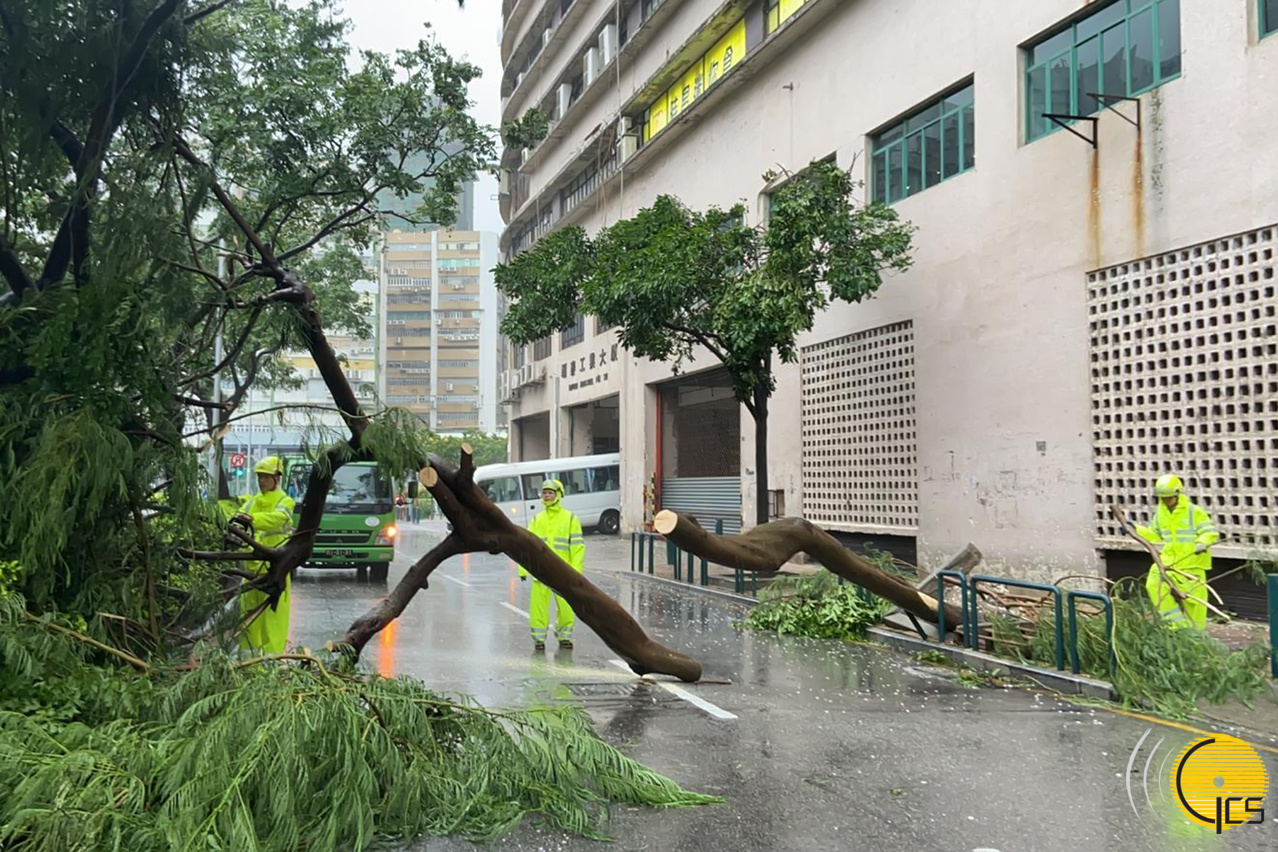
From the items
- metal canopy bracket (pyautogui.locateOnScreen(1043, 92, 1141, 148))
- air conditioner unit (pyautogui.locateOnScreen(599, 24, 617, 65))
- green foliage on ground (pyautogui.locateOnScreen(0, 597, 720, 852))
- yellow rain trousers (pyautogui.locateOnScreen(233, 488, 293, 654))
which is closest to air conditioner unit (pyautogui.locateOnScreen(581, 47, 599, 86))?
air conditioner unit (pyautogui.locateOnScreen(599, 24, 617, 65))

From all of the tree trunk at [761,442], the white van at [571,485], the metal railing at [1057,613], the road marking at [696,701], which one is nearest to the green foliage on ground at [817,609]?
the metal railing at [1057,613]

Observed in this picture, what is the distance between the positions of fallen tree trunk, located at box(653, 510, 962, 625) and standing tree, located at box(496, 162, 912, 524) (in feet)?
19.2

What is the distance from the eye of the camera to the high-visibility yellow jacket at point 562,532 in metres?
10.7

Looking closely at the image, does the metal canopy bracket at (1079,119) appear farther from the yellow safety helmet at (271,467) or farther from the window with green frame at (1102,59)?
the yellow safety helmet at (271,467)

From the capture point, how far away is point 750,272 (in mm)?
15805

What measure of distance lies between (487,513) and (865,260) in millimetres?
10163

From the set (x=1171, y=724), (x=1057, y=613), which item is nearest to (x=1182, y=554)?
(x=1057, y=613)

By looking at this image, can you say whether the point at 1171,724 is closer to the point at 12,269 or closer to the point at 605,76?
the point at 12,269

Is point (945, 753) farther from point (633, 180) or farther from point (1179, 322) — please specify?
point (633, 180)

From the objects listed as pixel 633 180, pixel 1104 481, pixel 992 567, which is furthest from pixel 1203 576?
pixel 633 180

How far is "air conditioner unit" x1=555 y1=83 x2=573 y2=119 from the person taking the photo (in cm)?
3847

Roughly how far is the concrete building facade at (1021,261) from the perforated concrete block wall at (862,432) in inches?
1.9

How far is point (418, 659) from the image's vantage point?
9.56 m

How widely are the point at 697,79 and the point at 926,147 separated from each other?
10458mm
